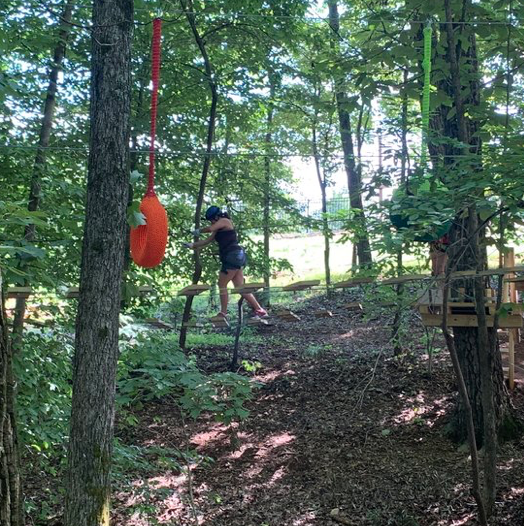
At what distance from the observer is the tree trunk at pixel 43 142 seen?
3.23 metres

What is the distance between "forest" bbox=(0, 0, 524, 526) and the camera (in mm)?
2201

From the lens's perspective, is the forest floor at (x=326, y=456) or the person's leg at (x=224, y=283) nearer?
the forest floor at (x=326, y=456)

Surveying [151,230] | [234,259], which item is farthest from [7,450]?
[234,259]

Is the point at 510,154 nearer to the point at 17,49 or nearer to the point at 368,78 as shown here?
the point at 368,78

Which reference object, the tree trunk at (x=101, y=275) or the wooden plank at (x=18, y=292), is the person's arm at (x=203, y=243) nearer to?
the wooden plank at (x=18, y=292)

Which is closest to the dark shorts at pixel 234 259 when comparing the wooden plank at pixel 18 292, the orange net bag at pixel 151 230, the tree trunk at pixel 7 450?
the wooden plank at pixel 18 292

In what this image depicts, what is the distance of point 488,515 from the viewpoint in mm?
3414

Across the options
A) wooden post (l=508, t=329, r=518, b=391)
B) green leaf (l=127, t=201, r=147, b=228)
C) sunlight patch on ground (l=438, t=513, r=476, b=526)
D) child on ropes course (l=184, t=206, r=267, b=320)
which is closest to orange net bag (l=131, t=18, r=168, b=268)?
green leaf (l=127, t=201, r=147, b=228)

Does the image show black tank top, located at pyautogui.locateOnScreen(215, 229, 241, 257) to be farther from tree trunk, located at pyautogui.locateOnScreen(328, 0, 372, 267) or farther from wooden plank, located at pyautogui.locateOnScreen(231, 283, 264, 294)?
wooden plank, located at pyautogui.locateOnScreen(231, 283, 264, 294)

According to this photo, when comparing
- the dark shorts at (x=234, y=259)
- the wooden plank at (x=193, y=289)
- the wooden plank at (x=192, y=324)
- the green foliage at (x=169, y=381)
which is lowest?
the green foliage at (x=169, y=381)

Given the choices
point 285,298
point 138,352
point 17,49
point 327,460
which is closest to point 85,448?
point 138,352

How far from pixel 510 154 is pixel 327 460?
304 cm

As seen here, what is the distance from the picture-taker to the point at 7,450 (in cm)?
131

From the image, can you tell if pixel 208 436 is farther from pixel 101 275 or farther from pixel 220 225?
pixel 101 275
